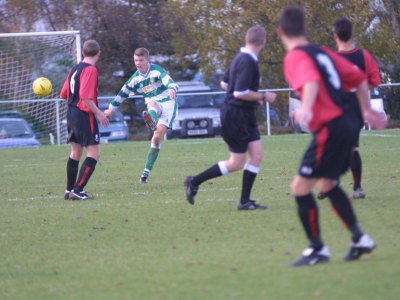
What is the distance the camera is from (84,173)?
12039 millimetres

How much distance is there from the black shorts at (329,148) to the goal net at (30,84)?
17976mm

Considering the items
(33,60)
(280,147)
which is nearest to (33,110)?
(33,60)

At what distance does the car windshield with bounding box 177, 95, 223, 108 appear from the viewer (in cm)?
3030

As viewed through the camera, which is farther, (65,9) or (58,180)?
(65,9)

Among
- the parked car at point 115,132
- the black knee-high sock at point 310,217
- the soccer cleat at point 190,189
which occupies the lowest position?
the parked car at point 115,132

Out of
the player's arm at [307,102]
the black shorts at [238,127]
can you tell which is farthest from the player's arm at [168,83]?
the player's arm at [307,102]

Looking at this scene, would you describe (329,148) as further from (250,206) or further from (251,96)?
(250,206)

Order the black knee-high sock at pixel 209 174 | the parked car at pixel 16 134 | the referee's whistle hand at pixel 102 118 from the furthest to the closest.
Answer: the parked car at pixel 16 134 < the referee's whistle hand at pixel 102 118 < the black knee-high sock at pixel 209 174

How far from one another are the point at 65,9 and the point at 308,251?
105 ft

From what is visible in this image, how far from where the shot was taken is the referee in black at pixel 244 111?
9.81m

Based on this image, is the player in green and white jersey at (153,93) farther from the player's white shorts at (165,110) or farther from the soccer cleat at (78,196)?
the soccer cleat at (78,196)

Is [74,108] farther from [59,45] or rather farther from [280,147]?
[59,45]

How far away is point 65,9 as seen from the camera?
37.8 metres

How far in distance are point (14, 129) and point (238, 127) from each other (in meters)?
17.0
